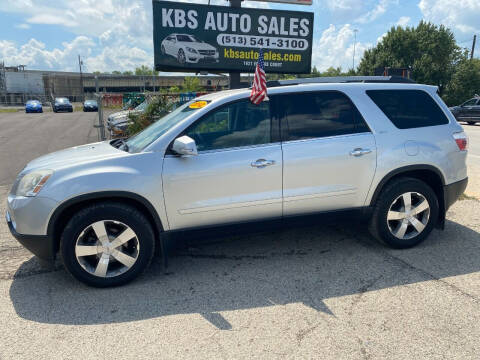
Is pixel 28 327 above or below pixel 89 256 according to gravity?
below

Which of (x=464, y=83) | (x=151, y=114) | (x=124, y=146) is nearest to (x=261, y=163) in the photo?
(x=124, y=146)

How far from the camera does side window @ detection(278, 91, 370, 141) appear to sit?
149 inches

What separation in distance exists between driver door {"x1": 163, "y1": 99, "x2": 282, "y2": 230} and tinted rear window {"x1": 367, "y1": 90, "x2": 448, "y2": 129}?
1.33m

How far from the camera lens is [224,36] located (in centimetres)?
908

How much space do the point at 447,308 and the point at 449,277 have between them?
0.62m

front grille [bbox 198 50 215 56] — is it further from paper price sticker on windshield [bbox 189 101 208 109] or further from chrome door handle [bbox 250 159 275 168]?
chrome door handle [bbox 250 159 275 168]

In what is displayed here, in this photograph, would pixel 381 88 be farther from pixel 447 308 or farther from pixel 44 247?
pixel 44 247

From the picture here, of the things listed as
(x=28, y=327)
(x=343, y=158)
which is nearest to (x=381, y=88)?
(x=343, y=158)

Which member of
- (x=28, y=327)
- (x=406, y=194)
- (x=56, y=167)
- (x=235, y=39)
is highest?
(x=235, y=39)

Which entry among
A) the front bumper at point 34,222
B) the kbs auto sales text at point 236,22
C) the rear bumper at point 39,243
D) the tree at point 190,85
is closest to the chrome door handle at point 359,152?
the front bumper at point 34,222

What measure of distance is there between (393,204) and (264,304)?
1.93 metres

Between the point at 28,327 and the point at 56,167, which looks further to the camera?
the point at 56,167

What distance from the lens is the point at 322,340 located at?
8.83 ft

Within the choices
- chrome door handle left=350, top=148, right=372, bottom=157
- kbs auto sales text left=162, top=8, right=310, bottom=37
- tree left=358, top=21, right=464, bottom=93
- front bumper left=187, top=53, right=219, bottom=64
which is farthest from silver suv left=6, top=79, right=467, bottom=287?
tree left=358, top=21, right=464, bottom=93
